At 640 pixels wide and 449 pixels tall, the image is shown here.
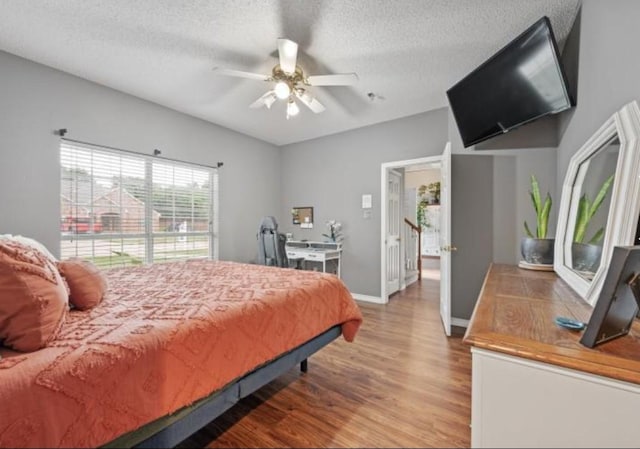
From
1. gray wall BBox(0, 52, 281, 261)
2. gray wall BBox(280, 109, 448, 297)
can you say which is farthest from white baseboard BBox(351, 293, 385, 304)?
gray wall BBox(0, 52, 281, 261)

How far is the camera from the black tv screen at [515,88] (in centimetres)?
179

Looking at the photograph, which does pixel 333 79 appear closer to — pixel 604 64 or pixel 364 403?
pixel 604 64

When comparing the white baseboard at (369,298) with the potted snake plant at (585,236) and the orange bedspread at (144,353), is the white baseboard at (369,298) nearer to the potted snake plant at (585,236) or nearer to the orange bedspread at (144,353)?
the orange bedspread at (144,353)

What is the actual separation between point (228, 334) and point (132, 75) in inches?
112

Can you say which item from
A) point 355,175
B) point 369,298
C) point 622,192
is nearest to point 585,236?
point 622,192

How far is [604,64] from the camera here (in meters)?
1.45

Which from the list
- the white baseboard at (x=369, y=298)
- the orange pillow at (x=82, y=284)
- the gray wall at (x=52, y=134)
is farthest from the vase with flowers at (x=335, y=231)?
the orange pillow at (x=82, y=284)

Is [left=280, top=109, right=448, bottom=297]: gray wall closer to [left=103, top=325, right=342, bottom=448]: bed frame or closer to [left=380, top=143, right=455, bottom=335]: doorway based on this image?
[left=380, top=143, right=455, bottom=335]: doorway

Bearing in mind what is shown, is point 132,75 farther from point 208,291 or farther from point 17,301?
point 17,301

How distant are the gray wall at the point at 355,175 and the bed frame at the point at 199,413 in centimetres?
271

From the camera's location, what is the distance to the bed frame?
1.03 metres

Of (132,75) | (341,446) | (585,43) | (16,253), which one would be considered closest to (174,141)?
(132,75)

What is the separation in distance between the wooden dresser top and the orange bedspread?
100 cm

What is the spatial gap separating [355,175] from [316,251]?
4.36 ft
